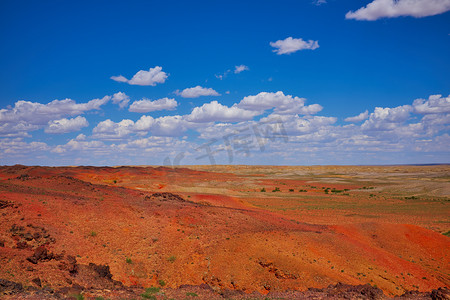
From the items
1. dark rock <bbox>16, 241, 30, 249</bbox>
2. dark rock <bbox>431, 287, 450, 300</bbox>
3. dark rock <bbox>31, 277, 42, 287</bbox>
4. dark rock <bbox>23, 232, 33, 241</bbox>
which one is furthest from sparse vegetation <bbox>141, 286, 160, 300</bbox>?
dark rock <bbox>431, 287, 450, 300</bbox>

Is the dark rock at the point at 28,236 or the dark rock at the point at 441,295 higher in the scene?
the dark rock at the point at 28,236

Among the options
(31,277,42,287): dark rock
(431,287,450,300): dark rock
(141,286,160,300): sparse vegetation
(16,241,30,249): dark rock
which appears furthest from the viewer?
(16,241,30,249): dark rock

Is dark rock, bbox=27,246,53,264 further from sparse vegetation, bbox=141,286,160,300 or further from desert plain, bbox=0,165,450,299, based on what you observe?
sparse vegetation, bbox=141,286,160,300

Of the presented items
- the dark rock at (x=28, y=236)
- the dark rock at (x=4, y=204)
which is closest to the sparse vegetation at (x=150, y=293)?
the dark rock at (x=28, y=236)

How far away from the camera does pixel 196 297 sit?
14375mm

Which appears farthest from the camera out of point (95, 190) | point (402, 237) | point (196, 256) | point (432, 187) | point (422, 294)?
point (432, 187)

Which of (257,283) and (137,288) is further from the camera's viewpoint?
(257,283)

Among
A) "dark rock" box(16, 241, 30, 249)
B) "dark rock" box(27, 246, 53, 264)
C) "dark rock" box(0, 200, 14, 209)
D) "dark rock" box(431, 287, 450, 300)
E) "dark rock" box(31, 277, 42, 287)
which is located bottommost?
"dark rock" box(431, 287, 450, 300)

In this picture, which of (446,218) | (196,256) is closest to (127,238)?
(196,256)

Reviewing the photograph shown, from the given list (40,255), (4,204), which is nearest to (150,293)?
(40,255)

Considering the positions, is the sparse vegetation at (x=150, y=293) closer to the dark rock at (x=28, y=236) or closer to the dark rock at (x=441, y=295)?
the dark rock at (x=28, y=236)

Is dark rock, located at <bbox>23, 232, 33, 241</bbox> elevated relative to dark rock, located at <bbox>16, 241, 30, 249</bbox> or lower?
Result: elevated

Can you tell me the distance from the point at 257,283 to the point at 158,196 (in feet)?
65.2

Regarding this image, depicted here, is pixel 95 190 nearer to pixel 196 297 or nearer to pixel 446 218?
pixel 196 297
